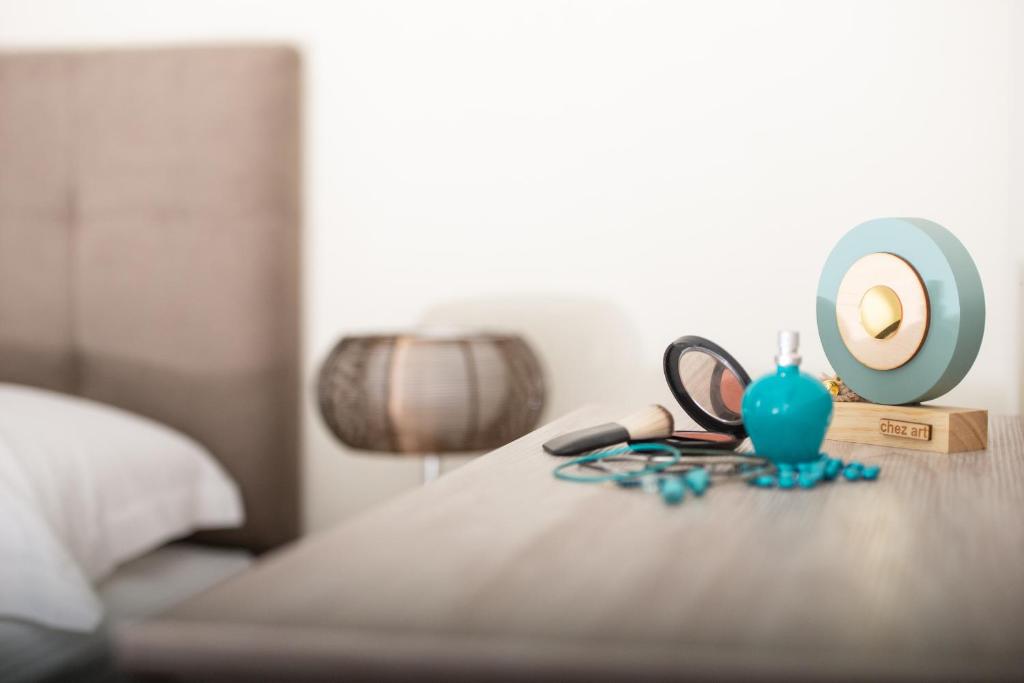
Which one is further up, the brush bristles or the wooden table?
the wooden table

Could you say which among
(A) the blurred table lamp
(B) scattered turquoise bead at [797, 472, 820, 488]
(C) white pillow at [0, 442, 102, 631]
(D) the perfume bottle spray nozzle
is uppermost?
(D) the perfume bottle spray nozzle

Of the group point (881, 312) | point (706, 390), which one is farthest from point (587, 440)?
point (881, 312)

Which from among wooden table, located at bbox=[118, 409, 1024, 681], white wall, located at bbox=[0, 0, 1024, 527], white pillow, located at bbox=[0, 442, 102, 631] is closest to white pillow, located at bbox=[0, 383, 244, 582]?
white pillow, located at bbox=[0, 442, 102, 631]

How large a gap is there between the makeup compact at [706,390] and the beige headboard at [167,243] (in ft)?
3.48

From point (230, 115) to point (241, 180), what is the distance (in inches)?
5.2

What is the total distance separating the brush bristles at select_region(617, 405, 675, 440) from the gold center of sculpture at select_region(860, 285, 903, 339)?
212 millimetres

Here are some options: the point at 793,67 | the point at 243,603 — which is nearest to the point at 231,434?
the point at 793,67

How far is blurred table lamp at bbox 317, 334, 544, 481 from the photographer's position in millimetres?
1393

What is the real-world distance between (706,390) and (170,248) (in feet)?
4.13

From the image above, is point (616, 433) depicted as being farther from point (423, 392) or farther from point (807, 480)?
point (423, 392)

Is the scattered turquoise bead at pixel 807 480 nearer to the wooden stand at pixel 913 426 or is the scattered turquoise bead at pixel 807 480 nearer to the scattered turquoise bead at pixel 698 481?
the scattered turquoise bead at pixel 698 481

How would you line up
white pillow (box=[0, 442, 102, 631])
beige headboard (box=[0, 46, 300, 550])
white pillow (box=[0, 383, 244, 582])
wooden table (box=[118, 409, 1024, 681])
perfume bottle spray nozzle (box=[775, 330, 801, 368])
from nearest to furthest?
wooden table (box=[118, 409, 1024, 681])
perfume bottle spray nozzle (box=[775, 330, 801, 368])
white pillow (box=[0, 442, 102, 631])
white pillow (box=[0, 383, 244, 582])
beige headboard (box=[0, 46, 300, 550])

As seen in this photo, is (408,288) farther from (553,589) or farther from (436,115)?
(553,589)

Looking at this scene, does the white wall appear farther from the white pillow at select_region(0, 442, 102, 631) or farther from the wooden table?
the wooden table
